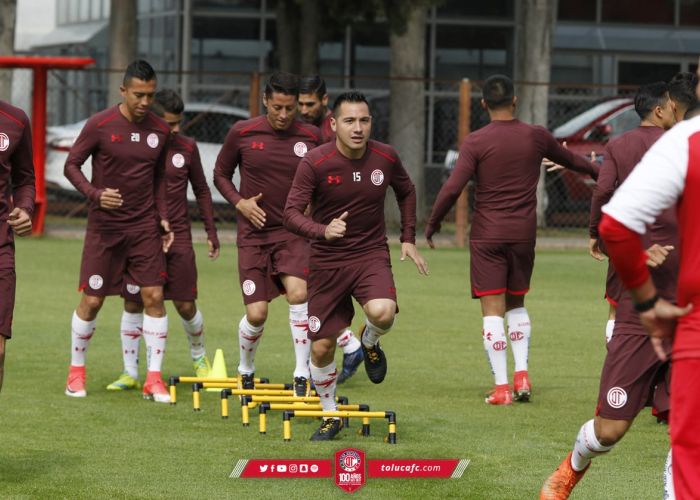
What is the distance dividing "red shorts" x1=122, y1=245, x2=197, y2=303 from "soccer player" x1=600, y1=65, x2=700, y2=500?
6480mm

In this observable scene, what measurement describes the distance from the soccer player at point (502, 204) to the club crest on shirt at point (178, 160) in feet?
6.90

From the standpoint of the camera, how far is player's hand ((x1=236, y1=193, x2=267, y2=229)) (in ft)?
33.0

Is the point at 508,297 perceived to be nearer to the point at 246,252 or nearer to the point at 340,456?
the point at 246,252

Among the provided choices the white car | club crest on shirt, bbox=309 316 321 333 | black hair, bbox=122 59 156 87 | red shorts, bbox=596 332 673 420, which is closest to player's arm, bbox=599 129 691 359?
red shorts, bbox=596 332 673 420

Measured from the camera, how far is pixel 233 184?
10.4 m

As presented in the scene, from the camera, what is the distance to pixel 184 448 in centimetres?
845

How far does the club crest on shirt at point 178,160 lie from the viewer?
11.2 m

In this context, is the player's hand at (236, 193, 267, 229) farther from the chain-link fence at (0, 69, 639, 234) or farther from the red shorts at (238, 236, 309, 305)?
the chain-link fence at (0, 69, 639, 234)

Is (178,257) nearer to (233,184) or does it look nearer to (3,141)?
(233,184)

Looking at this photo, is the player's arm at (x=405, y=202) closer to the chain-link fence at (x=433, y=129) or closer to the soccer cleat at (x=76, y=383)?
the soccer cleat at (x=76, y=383)

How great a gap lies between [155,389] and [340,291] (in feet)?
6.80

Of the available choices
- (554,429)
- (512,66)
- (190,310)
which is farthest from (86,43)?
(554,429)

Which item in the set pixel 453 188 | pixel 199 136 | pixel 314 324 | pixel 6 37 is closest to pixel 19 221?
pixel 314 324

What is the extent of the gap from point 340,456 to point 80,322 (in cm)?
401
